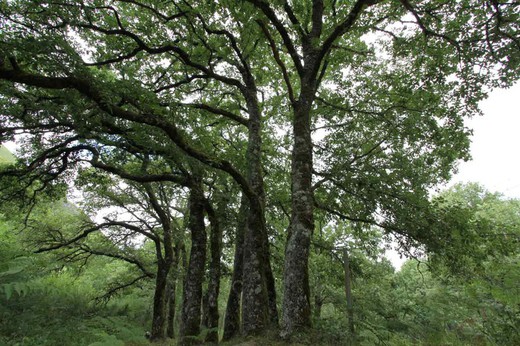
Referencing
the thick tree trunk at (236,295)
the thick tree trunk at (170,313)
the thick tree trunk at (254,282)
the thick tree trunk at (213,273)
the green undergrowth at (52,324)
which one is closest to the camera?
the thick tree trunk at (254,282)

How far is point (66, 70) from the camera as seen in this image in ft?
15.4

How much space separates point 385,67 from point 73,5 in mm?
9279

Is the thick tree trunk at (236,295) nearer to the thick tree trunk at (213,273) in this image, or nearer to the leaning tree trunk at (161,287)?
the thick tree trunk at (213,273)

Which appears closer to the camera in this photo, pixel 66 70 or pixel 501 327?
pixel 66 70

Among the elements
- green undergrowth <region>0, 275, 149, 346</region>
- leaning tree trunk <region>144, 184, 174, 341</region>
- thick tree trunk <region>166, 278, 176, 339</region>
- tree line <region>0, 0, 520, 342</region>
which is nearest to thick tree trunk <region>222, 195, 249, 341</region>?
tree line <region>0, 0, 520, 342</region>

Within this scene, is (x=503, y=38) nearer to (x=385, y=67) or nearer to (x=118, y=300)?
(x=385, y=67)

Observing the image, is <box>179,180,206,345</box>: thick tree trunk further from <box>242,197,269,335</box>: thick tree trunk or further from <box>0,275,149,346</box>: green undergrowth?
<box>242,197,269,335</box>: thick tree trunk

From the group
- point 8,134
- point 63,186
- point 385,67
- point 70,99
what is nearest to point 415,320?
point 385,67

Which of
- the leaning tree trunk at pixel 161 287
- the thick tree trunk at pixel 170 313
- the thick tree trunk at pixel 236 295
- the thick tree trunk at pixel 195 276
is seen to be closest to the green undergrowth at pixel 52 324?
the thick tree trunk at pixel 195 276

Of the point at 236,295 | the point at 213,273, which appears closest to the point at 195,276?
the point at 213,273

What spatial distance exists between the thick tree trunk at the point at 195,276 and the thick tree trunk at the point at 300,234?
3898mm

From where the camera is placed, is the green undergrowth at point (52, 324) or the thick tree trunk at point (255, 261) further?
the green undergrowth at point (52, 324)

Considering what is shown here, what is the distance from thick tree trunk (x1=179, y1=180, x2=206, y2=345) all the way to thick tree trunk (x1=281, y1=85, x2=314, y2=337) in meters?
3.90

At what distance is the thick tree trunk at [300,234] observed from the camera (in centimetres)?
541
